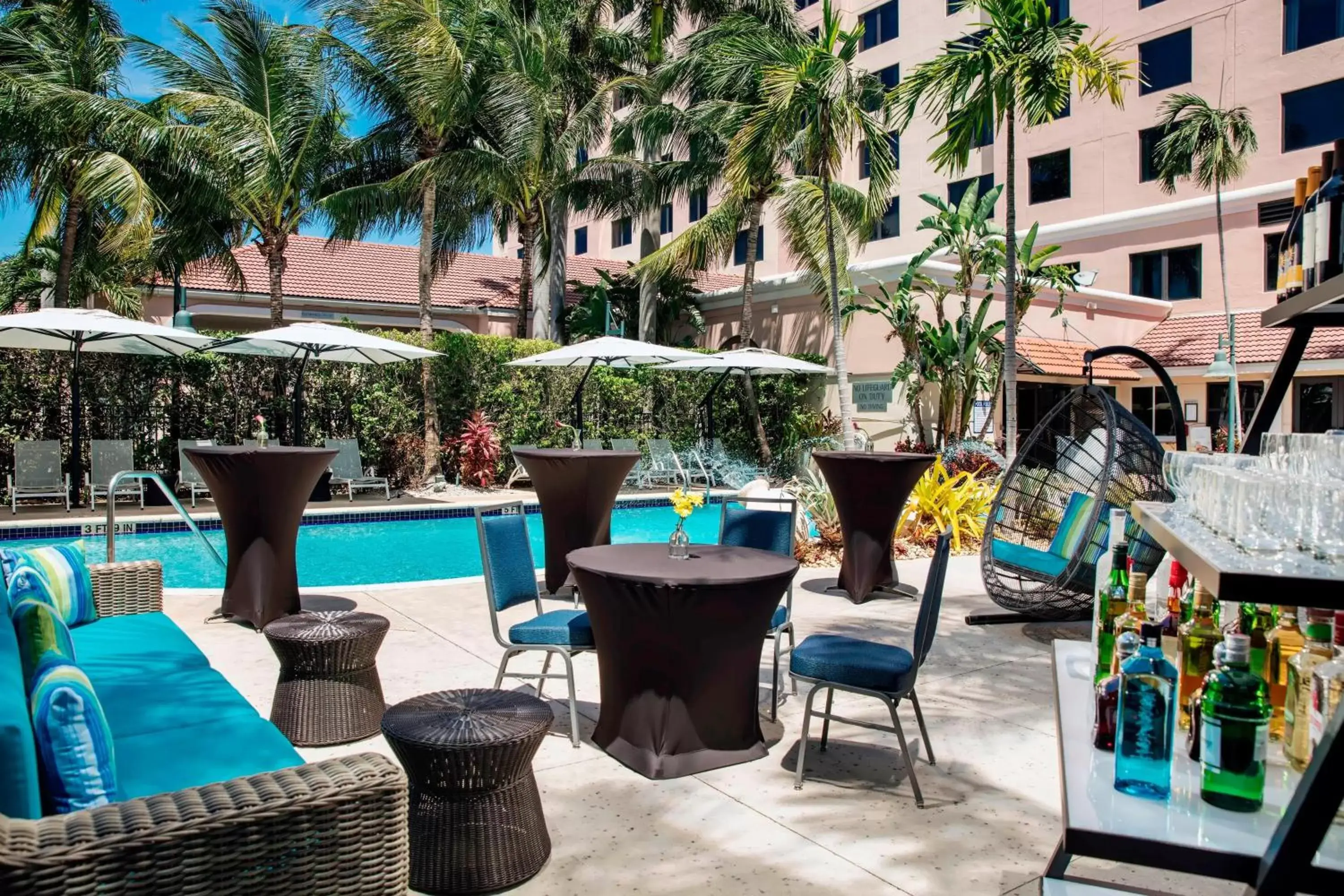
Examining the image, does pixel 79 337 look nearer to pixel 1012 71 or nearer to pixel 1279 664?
pixel 1012 71

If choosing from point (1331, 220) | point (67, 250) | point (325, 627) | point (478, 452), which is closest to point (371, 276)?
point (67, 250)

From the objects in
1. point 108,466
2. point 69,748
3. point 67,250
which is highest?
point 67,250

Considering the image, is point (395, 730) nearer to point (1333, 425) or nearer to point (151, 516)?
point (151, 516)

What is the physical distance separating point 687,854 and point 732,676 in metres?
0.83

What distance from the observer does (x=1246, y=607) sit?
2.04 metres

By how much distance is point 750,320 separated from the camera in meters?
19.4

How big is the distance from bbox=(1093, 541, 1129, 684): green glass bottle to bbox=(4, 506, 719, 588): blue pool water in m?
7.62

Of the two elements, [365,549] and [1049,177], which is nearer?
[365,549]

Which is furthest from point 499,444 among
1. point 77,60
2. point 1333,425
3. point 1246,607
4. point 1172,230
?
point 1333,425

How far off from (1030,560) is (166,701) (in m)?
5.67

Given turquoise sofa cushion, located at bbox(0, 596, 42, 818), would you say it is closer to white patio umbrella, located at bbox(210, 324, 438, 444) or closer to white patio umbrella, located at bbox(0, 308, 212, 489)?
white patio umbrella, located at bbox(210, 324, 438, 444)

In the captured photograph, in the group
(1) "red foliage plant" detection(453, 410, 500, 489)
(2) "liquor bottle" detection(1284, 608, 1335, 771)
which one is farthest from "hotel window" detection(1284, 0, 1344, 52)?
(2) "liquor bottle" detection(1284, 608, 1335, 771)

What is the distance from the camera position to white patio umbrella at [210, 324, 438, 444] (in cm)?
1247

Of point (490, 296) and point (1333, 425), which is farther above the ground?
point (490, 296)
